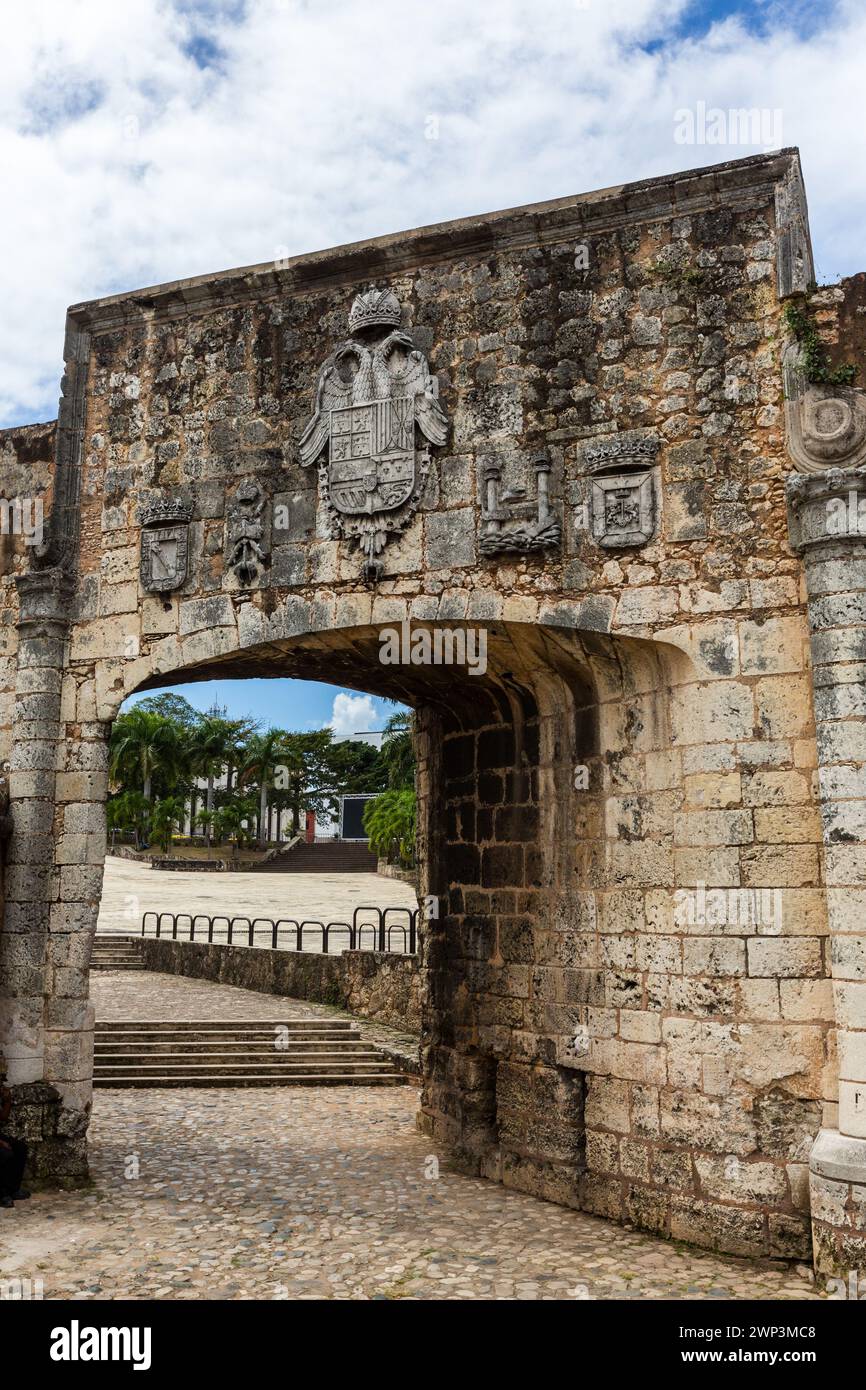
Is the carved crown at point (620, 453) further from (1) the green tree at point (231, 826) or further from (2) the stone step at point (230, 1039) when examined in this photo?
(1) the green tree at point (231, 826)

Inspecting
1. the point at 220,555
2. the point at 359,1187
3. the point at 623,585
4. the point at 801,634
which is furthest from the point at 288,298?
the point at 359,1187

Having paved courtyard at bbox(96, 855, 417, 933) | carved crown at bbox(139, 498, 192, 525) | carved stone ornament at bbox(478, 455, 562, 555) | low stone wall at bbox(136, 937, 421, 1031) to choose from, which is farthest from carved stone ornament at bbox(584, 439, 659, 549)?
paved courtyard at bbox(96, 855, 417, 933)

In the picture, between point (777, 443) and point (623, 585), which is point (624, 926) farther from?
point (777, 443)

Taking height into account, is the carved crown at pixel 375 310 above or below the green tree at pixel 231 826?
above

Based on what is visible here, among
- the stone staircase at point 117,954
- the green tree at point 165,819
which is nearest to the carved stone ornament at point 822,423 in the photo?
the stone staircase at point 117,954

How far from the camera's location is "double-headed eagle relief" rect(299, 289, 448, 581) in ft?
22.1

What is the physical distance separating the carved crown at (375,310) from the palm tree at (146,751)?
122ft

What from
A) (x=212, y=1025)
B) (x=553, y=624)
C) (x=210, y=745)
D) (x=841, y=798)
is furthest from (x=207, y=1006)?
(x=210, y=745)

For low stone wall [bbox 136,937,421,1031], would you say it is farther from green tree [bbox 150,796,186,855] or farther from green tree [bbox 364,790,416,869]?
green tree [bbox 150,796,186,855]

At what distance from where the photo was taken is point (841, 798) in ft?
17.8

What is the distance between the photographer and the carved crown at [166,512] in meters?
7.36

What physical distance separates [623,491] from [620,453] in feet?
0.67

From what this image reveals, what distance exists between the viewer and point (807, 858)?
5.70 meters
